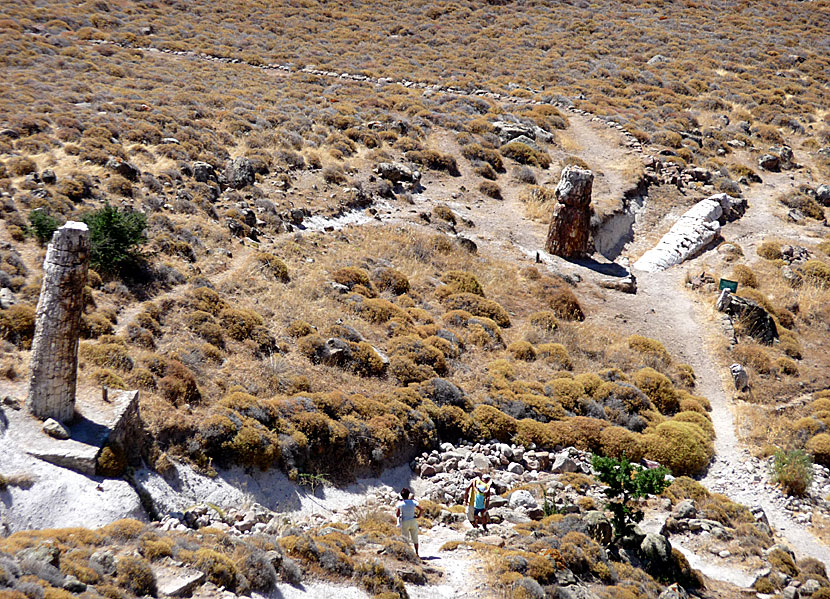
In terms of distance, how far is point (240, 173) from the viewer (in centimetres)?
3344

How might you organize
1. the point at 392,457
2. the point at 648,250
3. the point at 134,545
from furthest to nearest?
the point at 648,250 → the point at 392,457 → the point at 134,545

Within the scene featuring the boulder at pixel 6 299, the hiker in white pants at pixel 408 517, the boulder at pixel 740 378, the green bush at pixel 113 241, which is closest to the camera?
the hiker in white pants at pixel 408 517

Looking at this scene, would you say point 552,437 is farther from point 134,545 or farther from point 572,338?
point 134,545

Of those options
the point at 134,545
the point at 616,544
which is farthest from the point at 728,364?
the point at 134,545

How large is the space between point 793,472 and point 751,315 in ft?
30.8

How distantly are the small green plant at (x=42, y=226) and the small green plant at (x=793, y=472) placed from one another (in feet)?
74.9

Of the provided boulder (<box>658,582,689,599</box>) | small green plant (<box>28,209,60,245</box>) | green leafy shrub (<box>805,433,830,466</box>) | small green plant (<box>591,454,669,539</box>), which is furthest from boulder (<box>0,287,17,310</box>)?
green leafy shrub (<box>805,433,830,466</box>)

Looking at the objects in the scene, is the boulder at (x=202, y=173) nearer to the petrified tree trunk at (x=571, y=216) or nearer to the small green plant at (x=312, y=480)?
the petrified tree trunk at (x=571, y=216)

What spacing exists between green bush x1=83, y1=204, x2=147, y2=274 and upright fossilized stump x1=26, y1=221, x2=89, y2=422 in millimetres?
8495

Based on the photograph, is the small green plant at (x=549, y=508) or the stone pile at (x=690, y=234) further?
the stone pile at (x=690, y=234)

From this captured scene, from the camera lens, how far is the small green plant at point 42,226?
2347cm

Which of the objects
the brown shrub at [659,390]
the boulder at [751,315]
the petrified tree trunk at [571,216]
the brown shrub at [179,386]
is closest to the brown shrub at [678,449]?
the brown shrub at [659,390]

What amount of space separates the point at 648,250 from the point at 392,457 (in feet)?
74.3

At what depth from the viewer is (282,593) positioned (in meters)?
12.9
